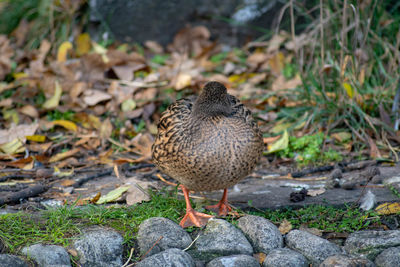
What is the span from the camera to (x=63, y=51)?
7027 mm

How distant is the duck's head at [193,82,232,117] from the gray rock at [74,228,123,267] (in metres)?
1.10

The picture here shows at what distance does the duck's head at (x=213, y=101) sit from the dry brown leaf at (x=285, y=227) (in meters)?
0.90

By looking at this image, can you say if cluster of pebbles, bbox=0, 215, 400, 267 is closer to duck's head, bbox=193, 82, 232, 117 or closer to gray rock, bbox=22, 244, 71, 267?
gray rock, bbox=22, 244, 71, 267

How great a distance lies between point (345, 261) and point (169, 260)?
1.07 meters

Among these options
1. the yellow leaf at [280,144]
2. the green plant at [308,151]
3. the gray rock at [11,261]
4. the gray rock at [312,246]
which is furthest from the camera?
the yellow leaf at [280,144]

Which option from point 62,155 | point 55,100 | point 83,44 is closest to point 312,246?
point 62,155

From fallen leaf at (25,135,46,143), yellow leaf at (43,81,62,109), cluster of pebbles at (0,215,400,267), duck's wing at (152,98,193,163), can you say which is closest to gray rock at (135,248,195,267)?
cluster of pebbles at (0,215,400,267)

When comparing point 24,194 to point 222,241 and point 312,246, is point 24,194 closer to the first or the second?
point 222,241

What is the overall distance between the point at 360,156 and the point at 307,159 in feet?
1.68

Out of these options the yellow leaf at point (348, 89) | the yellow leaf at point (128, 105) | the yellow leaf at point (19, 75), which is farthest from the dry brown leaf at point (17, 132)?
the yellow leaf at point (348, 89)

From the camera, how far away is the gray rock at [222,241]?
341 centimetres

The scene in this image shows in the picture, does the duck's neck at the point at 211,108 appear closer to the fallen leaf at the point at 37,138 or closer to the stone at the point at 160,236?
the stone at the point at 160,236

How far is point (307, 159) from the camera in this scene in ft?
16.9

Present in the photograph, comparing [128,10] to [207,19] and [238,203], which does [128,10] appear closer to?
[207,19]
